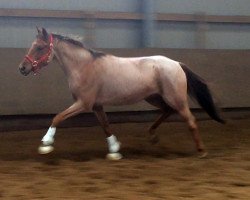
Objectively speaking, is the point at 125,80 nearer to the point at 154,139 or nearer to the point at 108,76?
the point at 108,76

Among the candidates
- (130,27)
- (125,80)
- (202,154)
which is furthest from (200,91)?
(130,27)

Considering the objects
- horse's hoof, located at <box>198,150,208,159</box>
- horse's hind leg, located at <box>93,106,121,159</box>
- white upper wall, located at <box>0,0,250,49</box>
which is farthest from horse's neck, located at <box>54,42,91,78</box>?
white upper wall, located at <box>0,0,250,49</box>

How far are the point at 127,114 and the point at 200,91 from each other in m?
2.25

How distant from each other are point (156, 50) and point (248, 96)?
5.90 feet

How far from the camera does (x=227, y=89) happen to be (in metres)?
9.56

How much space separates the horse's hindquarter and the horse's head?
576 mm

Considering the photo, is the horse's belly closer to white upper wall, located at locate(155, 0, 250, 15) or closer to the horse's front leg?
the horse's front leg

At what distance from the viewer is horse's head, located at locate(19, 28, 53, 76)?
632 cm

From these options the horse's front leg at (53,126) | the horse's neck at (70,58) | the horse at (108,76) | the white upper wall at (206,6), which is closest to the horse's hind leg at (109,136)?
the horse at (108,76)

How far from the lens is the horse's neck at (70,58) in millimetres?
6453

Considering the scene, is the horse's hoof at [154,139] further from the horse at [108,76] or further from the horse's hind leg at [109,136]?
the horse's hind leg at [109,136]

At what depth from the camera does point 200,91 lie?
22.6 feet

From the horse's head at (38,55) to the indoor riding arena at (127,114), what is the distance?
0.07 feet

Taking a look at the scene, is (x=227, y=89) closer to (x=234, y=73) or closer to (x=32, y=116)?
(x=234, y=73)
